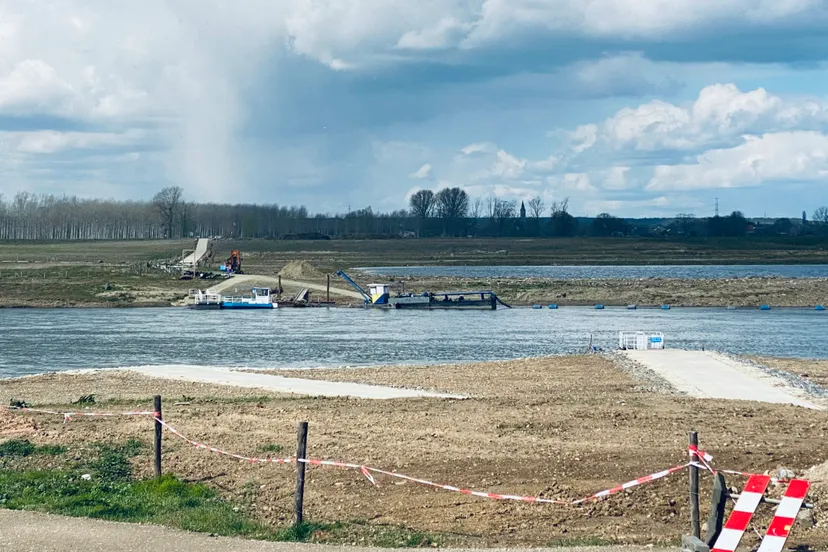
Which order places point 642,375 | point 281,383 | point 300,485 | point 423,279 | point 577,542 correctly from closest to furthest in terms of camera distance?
point 577,542 → point 300,485 → point 281,383 → point 642,375 → point 423,279

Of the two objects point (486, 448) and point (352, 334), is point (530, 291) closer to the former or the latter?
point (352, 334)

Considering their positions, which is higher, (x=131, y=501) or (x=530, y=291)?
(x=131, y=501)

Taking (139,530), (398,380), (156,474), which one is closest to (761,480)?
(139,530)

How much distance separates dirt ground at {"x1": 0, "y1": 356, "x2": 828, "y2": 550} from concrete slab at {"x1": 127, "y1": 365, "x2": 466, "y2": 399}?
51.3 inches

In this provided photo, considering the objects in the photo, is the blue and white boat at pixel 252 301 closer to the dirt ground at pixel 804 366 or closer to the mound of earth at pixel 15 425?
the dirt ground at pixel 804 366

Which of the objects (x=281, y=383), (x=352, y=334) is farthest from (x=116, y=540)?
(x=352, y=334)

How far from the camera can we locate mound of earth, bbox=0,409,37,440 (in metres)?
21.5

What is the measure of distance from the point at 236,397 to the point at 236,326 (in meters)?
40.5

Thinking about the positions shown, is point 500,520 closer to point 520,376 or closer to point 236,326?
point 520,376

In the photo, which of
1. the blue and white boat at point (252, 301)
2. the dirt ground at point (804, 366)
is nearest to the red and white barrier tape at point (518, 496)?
the dirt ground at point (804, 366)

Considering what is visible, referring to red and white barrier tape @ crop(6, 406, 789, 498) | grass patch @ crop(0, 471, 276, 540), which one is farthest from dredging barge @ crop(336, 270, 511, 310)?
grass patch @ crop(0, 471, 276, 540)

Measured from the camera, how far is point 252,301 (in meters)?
86.5

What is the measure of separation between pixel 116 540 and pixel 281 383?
60.3 ft

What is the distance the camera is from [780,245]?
7377 inches
